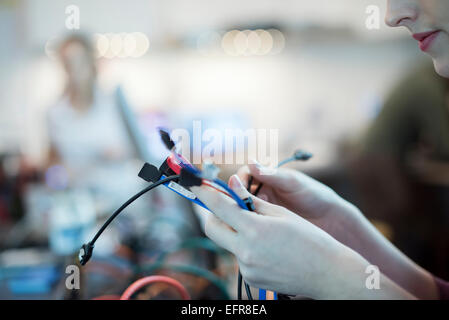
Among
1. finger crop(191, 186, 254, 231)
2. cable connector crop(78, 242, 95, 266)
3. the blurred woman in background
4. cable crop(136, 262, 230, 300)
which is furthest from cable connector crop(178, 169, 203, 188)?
the blurred woman in background

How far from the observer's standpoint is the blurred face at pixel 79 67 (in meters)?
1.65

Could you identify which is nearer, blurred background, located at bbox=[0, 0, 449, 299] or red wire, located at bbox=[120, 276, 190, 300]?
red wire, located at bbox=[120, 276, 190, 300]

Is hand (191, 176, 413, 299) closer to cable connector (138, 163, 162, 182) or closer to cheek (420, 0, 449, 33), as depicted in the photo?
cable connector (138, 163, 162, 182)

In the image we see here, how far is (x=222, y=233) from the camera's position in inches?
15.1

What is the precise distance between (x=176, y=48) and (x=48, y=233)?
2.10 metres

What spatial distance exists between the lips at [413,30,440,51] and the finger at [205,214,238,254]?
1.11ft

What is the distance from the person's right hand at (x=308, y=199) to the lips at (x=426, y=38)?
0.23 m

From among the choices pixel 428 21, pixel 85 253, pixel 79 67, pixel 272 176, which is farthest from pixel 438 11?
pixel 79 67

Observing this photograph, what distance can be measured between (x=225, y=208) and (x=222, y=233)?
0.03 meters

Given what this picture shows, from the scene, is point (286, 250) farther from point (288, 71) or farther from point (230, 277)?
point (288, 71)

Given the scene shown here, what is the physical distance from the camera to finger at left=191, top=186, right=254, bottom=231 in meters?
0.36

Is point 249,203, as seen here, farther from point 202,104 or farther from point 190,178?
point 202,104

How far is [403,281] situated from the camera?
1.80ft

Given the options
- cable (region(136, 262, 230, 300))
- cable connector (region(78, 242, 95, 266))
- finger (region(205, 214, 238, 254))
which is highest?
finger (region(205, 214, 238, 254))
